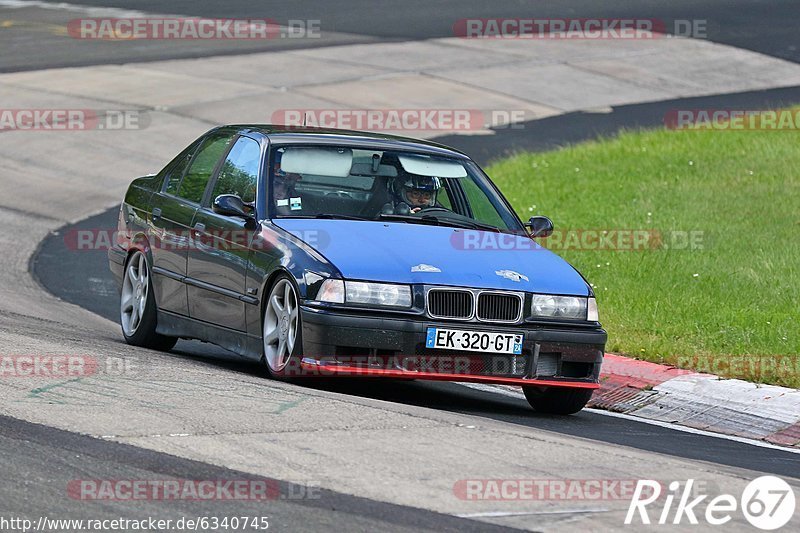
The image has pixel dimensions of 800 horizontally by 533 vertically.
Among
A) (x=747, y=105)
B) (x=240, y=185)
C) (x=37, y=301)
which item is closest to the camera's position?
(x=240, y=185)

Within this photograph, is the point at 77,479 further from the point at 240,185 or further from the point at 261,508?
the point at 240,185

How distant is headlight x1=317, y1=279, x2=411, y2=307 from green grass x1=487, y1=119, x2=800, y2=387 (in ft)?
9.47

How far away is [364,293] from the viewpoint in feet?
27.5

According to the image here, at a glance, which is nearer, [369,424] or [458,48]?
[369,424]

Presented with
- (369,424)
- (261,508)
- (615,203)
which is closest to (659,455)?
(369,424)

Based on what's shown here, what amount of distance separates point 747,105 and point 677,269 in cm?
1186

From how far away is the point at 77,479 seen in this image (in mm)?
6141

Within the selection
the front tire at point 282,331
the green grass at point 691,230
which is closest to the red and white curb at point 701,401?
the green grass at point 691,230
